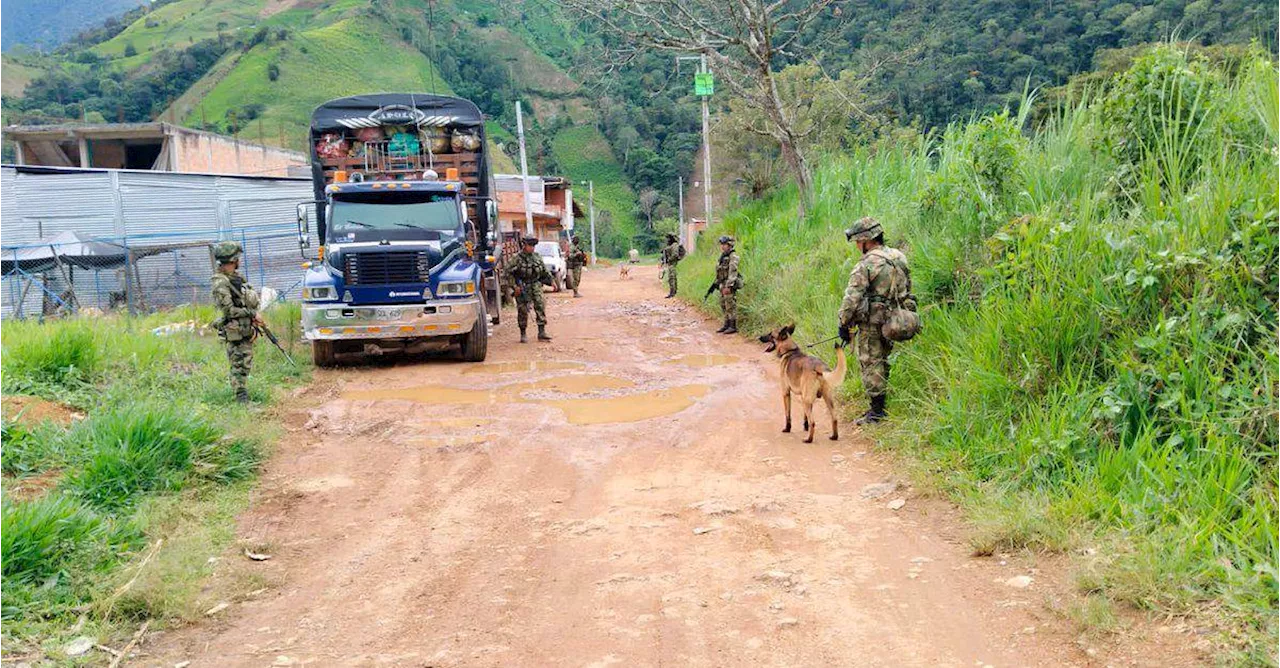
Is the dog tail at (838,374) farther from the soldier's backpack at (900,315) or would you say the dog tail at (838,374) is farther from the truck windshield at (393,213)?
the truck windshield at (393,213)

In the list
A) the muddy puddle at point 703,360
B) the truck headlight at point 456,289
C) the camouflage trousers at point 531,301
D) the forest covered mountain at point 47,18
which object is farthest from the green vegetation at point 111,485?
the forest covered mountain at point 47,18

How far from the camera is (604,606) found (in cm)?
419

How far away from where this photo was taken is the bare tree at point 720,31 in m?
14.1

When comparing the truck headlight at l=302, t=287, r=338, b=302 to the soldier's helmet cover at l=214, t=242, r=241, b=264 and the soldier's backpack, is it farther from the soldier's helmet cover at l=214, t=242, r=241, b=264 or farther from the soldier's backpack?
the soldier's backpack

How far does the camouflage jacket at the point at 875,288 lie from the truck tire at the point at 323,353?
6.89 metres

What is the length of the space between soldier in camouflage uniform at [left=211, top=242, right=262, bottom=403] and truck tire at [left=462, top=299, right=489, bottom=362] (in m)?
3.03

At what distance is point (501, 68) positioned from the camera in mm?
88500

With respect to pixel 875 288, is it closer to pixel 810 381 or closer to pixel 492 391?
pixel 810 381

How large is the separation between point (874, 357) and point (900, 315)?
40 cm

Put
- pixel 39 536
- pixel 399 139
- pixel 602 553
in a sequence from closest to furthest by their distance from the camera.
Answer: pixel 39 536, pixel 602 553, pixel 399 139

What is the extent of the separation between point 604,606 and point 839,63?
3008 centimetres

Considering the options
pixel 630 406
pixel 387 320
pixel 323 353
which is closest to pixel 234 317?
pixel 387 320

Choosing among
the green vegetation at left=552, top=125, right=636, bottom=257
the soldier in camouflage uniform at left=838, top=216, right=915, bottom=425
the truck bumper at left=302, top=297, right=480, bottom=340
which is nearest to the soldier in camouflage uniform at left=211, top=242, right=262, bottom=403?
the truck bumper at left=302, top=297, right=480, bottom=340

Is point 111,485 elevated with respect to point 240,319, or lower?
lower
